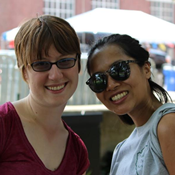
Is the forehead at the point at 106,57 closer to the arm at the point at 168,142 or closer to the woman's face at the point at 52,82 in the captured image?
the woman's face at the point at 52,82

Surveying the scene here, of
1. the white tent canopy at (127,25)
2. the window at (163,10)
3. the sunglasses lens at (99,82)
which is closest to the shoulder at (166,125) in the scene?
the sunglasses lens at (99,82)

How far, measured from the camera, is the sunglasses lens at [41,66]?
1.75 meters

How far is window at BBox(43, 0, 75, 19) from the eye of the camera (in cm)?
2358

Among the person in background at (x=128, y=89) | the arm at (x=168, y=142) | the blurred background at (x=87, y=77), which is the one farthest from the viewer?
the blurred background at (x=87, y=77)

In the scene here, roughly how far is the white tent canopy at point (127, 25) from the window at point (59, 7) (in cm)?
1604

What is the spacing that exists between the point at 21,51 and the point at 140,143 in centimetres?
97

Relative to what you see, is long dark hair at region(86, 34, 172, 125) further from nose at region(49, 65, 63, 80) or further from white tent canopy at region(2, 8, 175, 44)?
white tent canopy at region(2, 8, 175, 44)

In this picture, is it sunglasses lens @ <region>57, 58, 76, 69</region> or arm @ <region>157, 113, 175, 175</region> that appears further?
sunglasses lens @ <region>57, 58, 76, 69</region>

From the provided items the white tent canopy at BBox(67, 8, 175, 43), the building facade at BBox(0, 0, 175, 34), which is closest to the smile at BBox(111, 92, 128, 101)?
the white tent canopy at BBox(67, 8, 175, 43)

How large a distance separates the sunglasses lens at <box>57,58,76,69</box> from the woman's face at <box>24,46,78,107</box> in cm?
2

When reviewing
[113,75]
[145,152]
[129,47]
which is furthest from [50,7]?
[145,152]

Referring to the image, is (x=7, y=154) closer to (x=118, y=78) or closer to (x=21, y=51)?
(x=21, y=51)

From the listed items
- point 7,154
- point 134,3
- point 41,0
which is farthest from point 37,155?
point 134,3

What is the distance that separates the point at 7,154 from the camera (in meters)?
1.69
